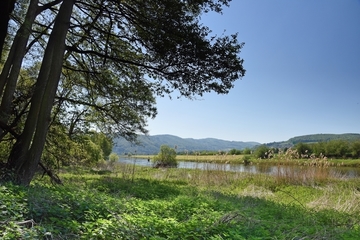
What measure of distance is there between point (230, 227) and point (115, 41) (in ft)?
18.2

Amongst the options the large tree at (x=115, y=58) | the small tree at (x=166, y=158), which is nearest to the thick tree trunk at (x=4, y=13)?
the large tree at (x=115, y=58)

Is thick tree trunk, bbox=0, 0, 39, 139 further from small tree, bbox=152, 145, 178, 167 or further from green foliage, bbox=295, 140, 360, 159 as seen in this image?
green foliage, bbox=295, 140, 360, 159

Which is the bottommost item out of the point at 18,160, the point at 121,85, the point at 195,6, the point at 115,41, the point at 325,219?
the point at 325,219

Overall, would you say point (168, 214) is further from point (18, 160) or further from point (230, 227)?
point (18, 160)

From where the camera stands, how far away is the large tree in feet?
16.6

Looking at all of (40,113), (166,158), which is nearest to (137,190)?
(40,113)

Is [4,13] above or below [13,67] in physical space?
above

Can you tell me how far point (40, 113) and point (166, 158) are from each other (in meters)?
20.0

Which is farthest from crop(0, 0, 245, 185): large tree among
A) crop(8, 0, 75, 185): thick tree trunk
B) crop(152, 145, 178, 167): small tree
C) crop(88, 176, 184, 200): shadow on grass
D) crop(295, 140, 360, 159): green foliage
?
crop(295, 140, 360, 159): green foliage

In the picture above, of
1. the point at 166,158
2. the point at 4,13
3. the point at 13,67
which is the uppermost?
the point at 4,13

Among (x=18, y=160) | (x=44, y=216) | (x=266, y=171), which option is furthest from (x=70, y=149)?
(x=266, y=171)

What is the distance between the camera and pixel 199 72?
5.95m

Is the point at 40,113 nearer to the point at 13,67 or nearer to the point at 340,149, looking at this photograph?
the point at 13,67

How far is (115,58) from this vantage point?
6.12 m
